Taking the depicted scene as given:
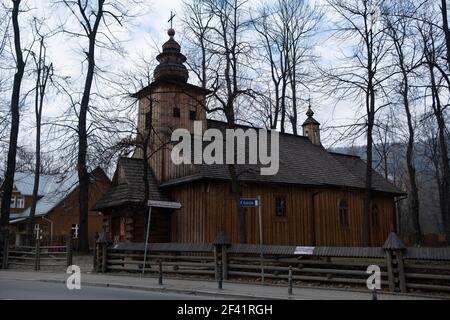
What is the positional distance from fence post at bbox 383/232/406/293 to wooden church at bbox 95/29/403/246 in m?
10.7

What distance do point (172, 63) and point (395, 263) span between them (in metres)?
18.9

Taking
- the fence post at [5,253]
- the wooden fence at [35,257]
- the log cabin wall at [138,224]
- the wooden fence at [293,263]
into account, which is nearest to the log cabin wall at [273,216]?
the log cabin wall at [138,224]

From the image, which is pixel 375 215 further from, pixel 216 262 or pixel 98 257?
pixel 98 257

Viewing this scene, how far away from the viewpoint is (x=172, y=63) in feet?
96.9

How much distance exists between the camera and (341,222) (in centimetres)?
3148

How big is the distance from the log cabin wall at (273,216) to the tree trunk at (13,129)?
8.60m

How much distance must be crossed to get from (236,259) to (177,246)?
8.59 feet

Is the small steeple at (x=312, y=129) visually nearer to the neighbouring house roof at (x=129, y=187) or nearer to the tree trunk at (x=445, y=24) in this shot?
the neighbouring house roof at (x=129, y=187)

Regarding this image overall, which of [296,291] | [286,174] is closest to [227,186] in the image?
[286,174]

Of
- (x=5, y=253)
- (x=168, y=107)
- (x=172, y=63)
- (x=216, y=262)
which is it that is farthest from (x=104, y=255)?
(x=172, y=63)

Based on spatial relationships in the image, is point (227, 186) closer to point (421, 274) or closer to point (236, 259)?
point (236, 259)

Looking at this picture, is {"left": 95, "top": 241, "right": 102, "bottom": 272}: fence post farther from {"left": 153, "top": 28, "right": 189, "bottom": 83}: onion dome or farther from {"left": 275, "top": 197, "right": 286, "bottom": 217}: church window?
{"left": 153, "top": 28, "right": 189, "bottom": 83}: onion dome
